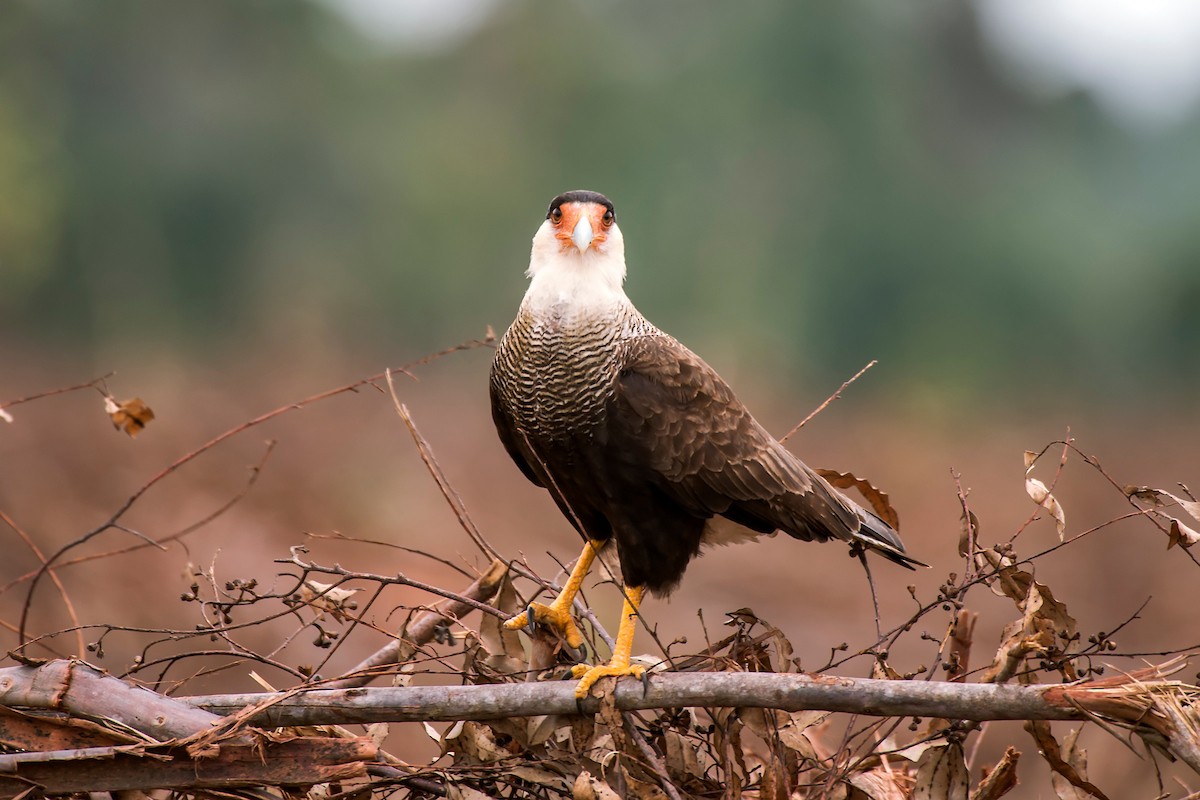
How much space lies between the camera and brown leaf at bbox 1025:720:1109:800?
263 centimetres

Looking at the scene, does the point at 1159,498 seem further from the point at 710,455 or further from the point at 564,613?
the point at 564,613

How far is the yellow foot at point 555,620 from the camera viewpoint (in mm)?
3373

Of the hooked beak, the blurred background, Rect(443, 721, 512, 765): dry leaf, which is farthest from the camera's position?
the blurred background

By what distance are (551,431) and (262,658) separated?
1101 mm

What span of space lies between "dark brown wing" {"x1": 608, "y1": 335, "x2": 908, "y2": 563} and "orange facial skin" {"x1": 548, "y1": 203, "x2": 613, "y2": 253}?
0.35 meters

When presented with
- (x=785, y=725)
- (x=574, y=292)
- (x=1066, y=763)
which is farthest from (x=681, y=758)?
(x=574, y=292)

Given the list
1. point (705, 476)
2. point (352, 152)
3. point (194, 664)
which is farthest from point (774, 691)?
point (352, 152)

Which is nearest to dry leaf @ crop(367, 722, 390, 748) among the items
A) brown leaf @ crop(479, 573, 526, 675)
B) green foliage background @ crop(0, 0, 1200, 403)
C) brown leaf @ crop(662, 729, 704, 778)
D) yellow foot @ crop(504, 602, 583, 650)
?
brown leaf @ crop(479, 573, 526, 675)

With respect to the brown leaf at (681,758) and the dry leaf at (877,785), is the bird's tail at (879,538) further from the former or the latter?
the brown leaf at (681,758)

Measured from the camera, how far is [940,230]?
16797 mm

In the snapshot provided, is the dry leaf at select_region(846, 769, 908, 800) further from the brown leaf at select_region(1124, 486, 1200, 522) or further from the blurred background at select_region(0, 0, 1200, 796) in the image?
the blurred background at select_region(0, 0, 1200, 796)

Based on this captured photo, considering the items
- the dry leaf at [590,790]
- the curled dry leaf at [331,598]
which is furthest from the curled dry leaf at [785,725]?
the curled dry leaf at [331,598]

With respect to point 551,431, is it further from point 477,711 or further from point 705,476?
point 477,711

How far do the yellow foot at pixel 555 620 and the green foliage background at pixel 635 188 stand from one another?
10.4 meters
